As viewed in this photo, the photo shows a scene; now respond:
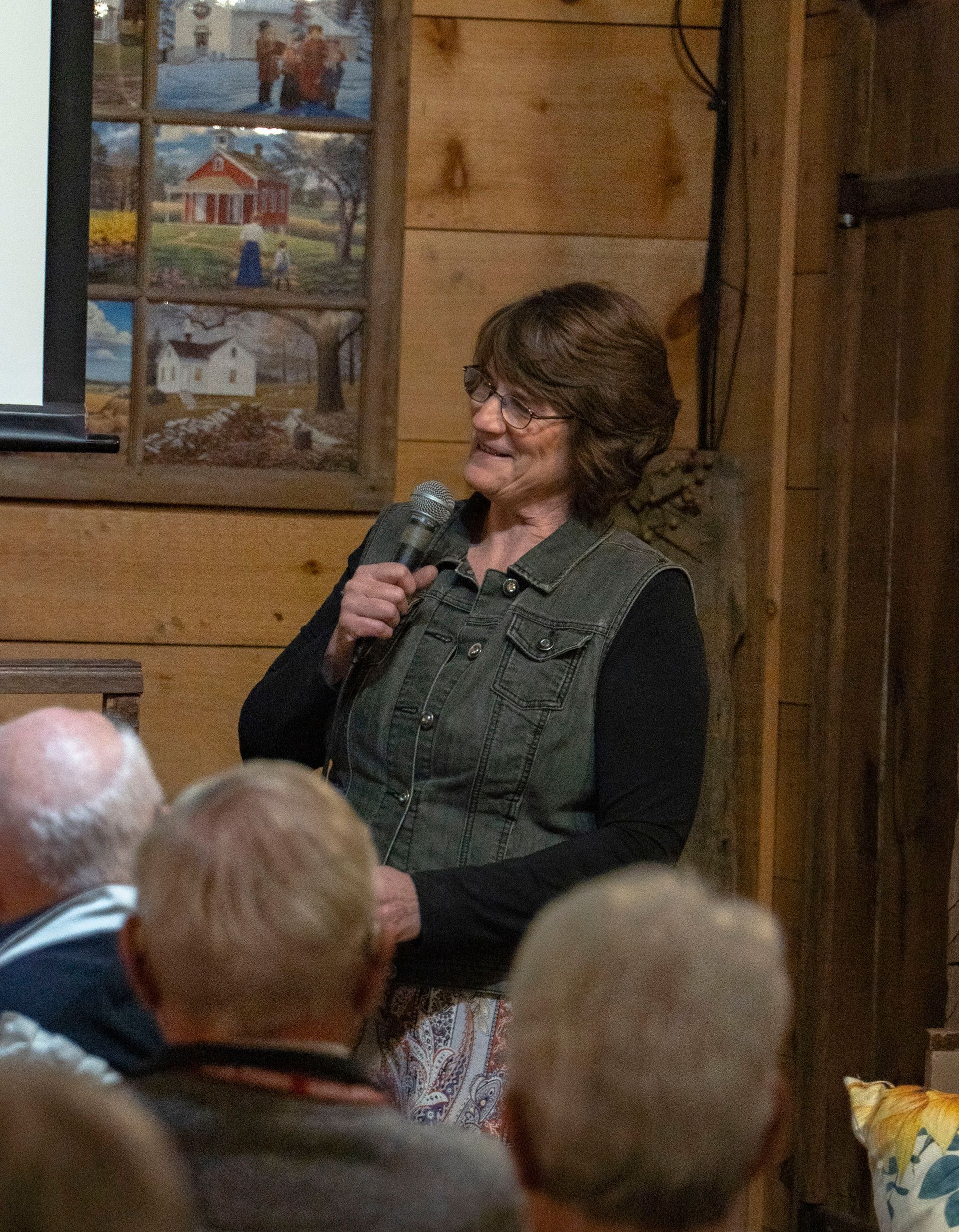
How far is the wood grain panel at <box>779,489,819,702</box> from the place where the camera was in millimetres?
2604

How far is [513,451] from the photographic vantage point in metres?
1.89

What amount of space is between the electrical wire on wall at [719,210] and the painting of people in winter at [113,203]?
958mm

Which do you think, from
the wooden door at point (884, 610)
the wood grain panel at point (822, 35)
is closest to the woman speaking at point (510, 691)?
the wooden door at point (884, 610)

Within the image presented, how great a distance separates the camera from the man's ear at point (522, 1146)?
2.76 feet

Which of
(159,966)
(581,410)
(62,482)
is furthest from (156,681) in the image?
(159,966)

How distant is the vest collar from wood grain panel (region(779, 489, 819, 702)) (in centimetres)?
75

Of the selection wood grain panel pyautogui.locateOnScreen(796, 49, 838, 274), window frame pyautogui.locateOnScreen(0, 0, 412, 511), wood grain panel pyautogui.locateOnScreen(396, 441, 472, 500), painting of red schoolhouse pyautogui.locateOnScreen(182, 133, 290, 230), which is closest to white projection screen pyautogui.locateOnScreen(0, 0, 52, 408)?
window frame pyautogui.locateOnScreen(0, 0, 412, 511)

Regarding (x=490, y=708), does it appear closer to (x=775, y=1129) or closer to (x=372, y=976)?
(x=372, y=976)

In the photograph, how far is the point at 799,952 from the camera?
2.60 meters

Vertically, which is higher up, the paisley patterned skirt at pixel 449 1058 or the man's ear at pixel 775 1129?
the man's ear at pixel 775 1129

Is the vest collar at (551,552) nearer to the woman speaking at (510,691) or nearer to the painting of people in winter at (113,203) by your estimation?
the woman speaking at (510,691)

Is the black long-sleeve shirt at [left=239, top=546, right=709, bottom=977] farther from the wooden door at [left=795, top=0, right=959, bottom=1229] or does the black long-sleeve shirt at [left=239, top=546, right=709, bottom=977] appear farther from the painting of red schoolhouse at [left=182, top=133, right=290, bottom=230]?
the painting of red schoolhouse at [left=182, top=133, right=290, bottom=230]

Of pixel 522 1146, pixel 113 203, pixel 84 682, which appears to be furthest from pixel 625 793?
pixel 113 203

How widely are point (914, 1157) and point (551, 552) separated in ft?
2.57
